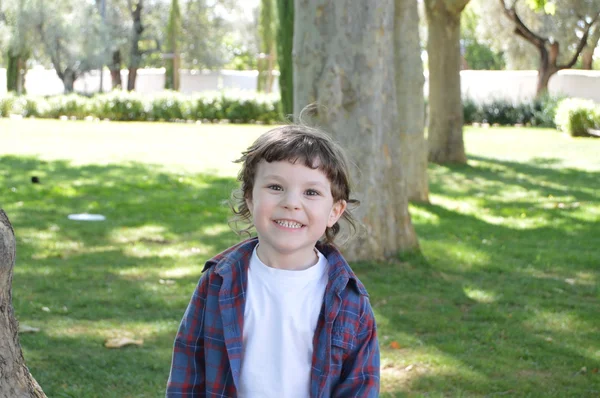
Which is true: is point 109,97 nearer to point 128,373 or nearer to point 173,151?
point 173,151

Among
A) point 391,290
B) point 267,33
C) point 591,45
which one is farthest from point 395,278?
point 591,45

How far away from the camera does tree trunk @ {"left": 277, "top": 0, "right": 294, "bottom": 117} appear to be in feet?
67.1

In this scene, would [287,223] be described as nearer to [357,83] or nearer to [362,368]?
[362,368]

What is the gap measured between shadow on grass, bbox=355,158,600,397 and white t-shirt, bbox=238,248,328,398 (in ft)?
7.07

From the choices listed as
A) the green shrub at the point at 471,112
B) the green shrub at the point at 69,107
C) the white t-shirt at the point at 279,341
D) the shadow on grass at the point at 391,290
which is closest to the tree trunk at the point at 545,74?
the green shrub at the point at 471,112

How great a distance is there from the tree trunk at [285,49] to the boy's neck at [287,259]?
17800 mm

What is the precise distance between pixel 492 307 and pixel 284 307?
4.03 metres

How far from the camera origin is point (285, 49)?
21.6 metres

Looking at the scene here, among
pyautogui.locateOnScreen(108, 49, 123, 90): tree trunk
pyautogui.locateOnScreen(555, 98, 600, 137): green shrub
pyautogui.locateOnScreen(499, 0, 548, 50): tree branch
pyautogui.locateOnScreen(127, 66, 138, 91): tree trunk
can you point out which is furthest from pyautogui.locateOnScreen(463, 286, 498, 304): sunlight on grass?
pyautogui.locateOnScreen(127, 66, 138, 91): tree trunk

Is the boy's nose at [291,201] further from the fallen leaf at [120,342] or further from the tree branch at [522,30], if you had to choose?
the tree branch at [522,30]

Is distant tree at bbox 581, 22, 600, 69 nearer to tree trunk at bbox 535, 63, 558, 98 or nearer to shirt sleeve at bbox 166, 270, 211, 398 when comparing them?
tree trunk at bbox 535, 63, 558, 98

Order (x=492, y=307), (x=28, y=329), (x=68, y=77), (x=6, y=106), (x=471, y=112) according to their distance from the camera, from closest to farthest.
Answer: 1. (x=28, y=329)
2. (x=492, y=307)
3. (x=471, y=112)
4. (x=6, y=106)
5. (x=68, y=77)

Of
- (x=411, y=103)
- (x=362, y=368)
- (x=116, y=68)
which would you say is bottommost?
(x=362, y=368)

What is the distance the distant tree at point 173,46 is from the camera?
3525cm
